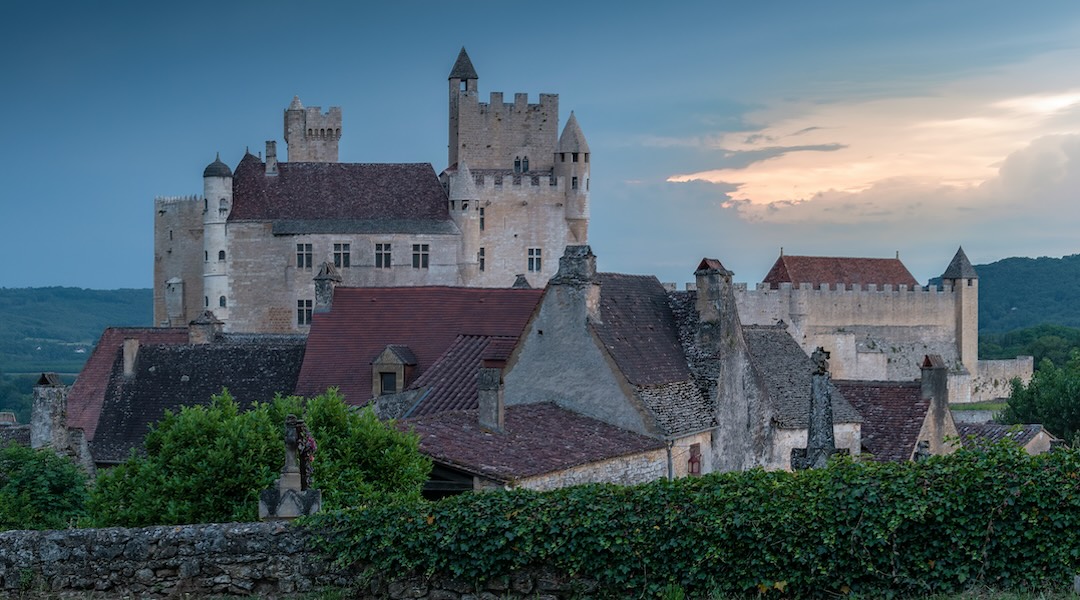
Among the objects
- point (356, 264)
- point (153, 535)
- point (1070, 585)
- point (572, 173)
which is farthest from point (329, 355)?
point (572, 173)

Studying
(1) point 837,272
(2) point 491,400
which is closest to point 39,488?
(2) point 491,400

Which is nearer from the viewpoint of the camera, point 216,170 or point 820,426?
point 820,426

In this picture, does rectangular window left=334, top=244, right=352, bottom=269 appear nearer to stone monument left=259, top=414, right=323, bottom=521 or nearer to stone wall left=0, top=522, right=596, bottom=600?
stone monument left=259, top=414, right=323, bottom=521

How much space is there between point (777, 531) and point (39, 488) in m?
16.6

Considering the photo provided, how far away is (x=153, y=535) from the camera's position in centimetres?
1277

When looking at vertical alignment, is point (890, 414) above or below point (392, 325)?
below

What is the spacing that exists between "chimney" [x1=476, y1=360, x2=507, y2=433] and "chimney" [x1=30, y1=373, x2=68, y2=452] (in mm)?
12607

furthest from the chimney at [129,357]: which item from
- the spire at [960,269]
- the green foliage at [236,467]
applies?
the spire at [960,269]

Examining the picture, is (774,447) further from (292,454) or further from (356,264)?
(356,264)

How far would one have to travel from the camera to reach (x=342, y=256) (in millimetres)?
69938

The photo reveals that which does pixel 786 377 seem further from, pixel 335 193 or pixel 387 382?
pixel 335 193

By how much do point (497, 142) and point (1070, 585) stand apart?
67754 mm

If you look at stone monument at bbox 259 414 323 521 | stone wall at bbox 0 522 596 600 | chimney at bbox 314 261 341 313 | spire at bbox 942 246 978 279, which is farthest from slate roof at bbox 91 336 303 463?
spire at bbox 942 246 978 279

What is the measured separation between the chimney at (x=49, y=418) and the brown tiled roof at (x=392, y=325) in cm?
515
